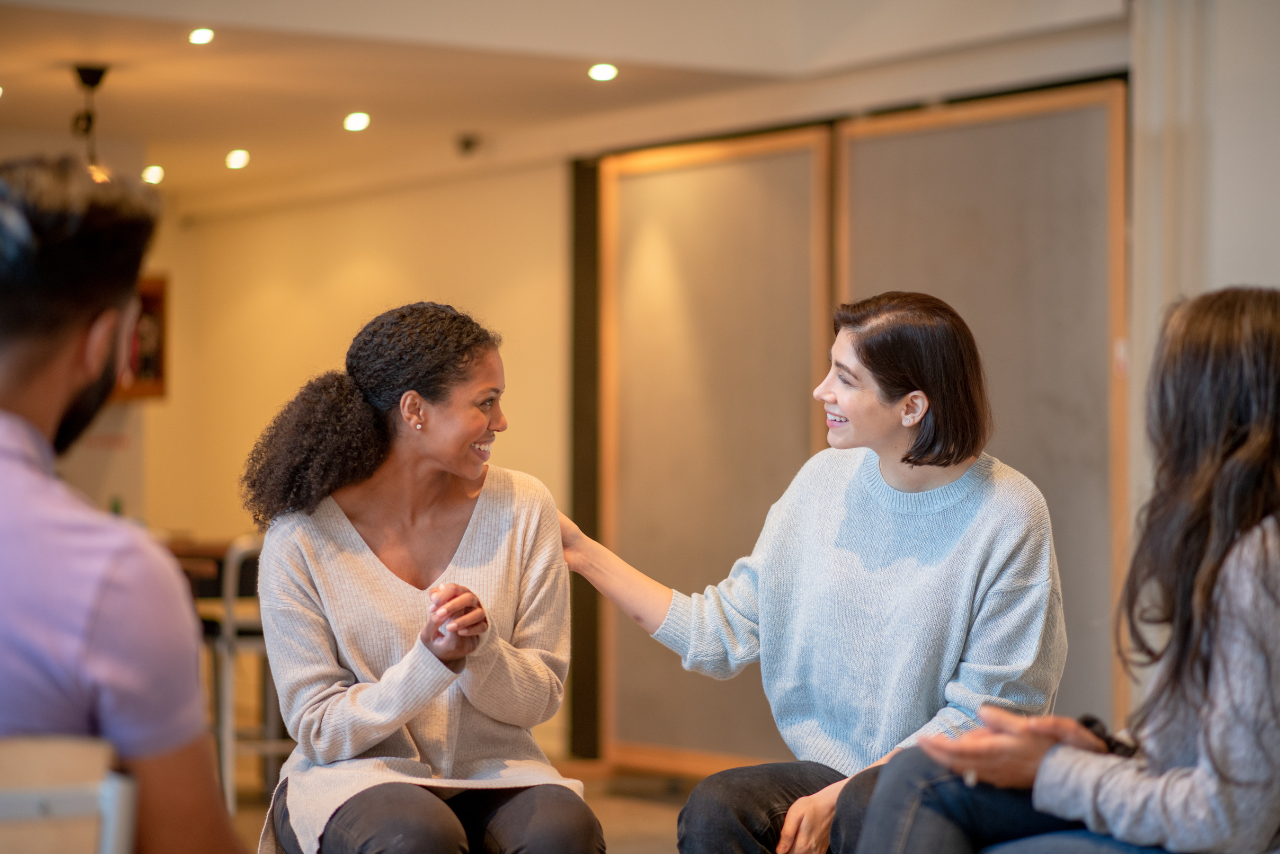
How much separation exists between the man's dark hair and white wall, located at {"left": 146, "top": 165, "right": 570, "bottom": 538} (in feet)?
13.1

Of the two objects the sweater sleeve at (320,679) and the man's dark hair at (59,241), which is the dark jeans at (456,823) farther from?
the man's dark hair at (59,241)

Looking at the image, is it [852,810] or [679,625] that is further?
[679,625]

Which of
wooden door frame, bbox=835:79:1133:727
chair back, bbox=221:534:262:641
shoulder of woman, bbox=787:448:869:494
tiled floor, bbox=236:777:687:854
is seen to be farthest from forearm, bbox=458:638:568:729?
chair back, bbox=221:534:262:641

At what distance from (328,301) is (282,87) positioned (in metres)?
1.91

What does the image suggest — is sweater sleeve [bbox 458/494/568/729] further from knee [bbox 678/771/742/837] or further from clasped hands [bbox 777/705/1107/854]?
clasped hands [bbox 777/705/1107/854]

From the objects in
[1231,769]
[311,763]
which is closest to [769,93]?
[311,763]

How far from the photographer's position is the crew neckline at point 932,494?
2.05 metres

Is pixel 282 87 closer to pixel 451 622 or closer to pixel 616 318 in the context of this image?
pixel 616 318

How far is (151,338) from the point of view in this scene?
609 cm

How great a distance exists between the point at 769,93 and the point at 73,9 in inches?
89.2

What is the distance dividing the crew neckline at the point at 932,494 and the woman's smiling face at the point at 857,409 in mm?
68

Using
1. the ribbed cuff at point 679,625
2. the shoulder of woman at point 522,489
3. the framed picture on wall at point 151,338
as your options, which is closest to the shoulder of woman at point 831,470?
the ribbed cuff at point 679,625

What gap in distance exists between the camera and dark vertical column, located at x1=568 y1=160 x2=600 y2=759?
5.00 meters

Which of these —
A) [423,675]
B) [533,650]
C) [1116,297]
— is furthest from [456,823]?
[1116,297]
